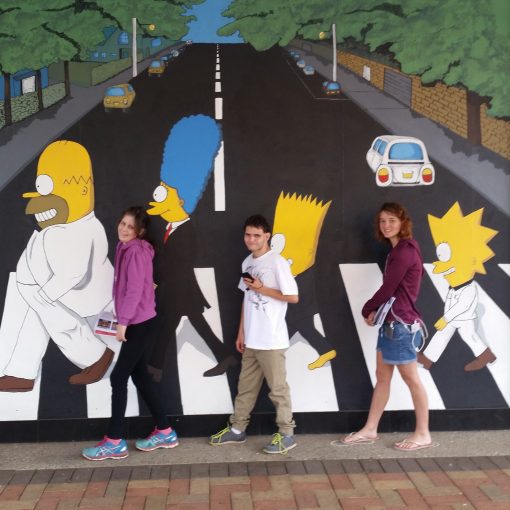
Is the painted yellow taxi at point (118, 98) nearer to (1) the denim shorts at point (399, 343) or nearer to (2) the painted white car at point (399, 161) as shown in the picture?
(2) the painted white car at point (399, 161)

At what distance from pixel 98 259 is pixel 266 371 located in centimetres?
146

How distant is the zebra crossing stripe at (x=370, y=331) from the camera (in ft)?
17.8

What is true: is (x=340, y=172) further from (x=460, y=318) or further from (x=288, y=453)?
(x=288, y=453)

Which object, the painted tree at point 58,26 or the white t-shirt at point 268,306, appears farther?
the painted tree at point 58,26

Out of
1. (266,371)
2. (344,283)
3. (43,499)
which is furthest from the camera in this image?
(344,283)

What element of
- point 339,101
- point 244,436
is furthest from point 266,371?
point 339,101

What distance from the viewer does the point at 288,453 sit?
5.13 metres

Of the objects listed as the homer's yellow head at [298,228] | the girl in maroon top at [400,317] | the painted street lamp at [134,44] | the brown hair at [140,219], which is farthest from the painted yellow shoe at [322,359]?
the painted street lamp at [134,44]

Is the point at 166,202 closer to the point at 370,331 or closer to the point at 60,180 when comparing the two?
the point at 60,180

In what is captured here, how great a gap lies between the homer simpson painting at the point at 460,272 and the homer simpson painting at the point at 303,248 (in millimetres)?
809

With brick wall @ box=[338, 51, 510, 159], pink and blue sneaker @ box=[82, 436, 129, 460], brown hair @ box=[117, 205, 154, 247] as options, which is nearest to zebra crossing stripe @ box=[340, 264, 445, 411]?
brick wall @ box=[338, 51, 510, 159]

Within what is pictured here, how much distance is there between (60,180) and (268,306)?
1.77 metres

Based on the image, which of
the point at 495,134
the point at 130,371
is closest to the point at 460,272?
the point at 495,134

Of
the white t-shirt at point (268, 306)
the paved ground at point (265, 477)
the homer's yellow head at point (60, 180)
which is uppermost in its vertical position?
the homer's yellow head at point (60, 180)
